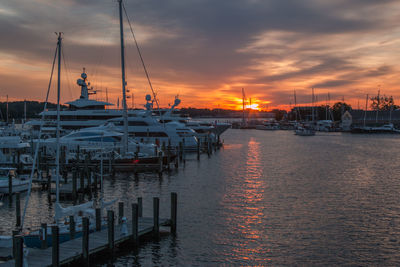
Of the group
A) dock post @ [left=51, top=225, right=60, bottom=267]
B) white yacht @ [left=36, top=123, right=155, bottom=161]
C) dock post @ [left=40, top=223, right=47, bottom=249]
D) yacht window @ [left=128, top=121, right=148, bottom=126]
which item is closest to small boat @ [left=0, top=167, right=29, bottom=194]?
white yacht @ [left=36, top=123, right=155, bottom=161]

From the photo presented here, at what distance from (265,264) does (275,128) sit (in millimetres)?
156257

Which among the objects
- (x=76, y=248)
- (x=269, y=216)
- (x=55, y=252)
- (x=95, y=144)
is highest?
(x=95, y=144)

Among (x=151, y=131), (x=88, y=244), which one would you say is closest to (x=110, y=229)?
(x=88, y=244)

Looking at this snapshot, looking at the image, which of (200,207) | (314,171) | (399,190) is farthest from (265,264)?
(314,171)

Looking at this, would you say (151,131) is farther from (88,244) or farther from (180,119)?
(88,244)

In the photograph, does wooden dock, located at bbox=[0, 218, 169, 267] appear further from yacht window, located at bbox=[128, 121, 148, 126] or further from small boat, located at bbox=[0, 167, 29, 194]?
yacht window, located at bbox=[128, 121, 148, 126]

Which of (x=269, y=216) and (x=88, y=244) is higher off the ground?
(x=88, y=244)

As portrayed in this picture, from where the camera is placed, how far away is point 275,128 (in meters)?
169

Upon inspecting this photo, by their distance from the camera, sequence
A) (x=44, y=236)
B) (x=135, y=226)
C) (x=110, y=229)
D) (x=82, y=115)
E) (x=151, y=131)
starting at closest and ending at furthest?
(x=110, y=229) < (x=44, y=236) < (x=135, y=226) < (x=151, y=131) < (x=82, y=115)

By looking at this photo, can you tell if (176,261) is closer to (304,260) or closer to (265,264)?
(265,264)

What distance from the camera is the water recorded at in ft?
54.3

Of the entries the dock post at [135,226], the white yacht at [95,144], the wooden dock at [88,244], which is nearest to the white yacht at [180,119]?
the white yacht at [95,144]

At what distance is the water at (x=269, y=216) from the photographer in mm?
16547

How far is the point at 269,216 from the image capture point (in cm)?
2262
